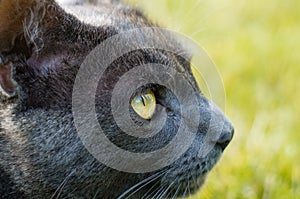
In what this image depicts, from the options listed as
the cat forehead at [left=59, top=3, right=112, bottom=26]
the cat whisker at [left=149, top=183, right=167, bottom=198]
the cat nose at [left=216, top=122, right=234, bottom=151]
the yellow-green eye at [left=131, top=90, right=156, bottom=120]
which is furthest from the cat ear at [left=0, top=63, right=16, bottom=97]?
the cat nose at [left=216, top=122, right=234, bottom=151]

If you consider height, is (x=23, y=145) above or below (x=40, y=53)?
below

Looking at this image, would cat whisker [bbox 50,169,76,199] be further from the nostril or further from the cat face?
the nostril

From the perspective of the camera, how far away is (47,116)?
2.51 m

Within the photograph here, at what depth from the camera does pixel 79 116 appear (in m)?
2.52

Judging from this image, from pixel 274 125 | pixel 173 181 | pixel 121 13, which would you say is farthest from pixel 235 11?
pixel 173 181

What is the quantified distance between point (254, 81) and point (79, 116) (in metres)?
2.33

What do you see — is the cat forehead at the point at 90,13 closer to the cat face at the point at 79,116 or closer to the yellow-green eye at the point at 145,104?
the cat face at the point at 79,116

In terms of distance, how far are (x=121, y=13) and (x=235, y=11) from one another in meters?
3.07

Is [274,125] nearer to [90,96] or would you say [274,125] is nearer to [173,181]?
[173,181]

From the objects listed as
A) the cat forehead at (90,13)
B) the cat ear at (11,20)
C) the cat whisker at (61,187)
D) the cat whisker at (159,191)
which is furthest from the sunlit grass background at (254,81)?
the cat ear at (11,20)

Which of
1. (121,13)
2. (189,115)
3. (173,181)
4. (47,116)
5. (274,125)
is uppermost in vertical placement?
(121,13)

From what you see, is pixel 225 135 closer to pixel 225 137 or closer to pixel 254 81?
pixel 225 137

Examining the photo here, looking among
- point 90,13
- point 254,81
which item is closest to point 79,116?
point 90,13

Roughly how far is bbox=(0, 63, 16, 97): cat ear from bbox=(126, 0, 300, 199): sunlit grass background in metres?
0.90
